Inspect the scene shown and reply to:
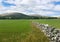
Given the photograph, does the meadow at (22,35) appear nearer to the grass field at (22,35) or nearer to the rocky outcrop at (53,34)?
the grass field at (22,35)

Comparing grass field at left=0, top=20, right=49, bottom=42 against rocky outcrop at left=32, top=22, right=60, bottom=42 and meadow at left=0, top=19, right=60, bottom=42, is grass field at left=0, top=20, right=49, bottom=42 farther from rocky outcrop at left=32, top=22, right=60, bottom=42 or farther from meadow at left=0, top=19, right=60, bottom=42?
rocky outcrop at left=32, top=22, right=60, bottom=42

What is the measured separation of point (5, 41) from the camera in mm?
16938

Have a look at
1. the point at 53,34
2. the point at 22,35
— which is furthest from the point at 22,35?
the point at 53,34

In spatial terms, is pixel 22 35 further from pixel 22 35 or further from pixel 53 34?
pixel 53 34

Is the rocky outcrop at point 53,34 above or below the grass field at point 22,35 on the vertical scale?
above

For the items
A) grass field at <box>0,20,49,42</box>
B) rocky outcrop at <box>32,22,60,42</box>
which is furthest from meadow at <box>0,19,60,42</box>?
rocky outcrop at <box>32,22,60,42</box>

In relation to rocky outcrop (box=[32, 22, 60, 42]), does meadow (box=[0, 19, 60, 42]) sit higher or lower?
lower

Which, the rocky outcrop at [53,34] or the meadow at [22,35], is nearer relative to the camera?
the rocky outcrop at [53,34]

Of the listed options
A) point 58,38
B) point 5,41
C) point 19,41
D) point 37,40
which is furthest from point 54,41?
point 5,41

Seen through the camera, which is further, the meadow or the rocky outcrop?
the meadow

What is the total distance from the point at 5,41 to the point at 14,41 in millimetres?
751

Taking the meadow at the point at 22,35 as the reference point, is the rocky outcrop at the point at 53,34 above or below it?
above

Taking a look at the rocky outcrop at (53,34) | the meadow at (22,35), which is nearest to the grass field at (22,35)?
the meadow at (22,35)

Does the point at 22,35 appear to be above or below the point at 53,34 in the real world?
below
